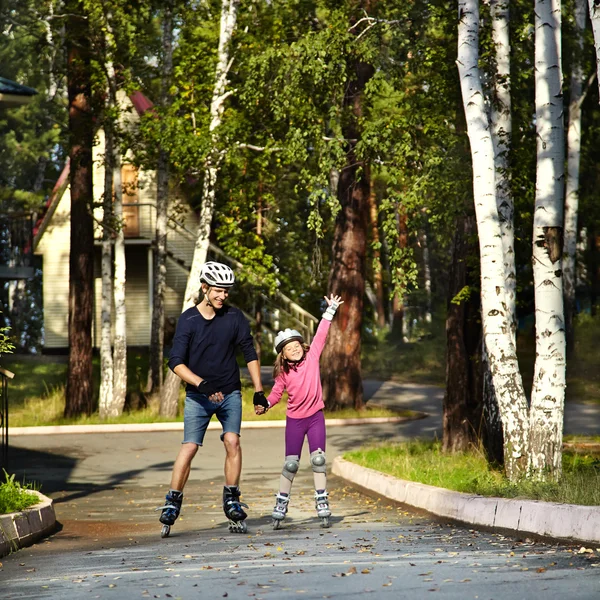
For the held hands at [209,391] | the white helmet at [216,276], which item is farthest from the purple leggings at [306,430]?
the white helmet at [216,276]

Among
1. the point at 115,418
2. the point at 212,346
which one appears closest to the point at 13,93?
the point at 115,418

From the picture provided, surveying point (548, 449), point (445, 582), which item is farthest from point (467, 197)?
point (445, 582)

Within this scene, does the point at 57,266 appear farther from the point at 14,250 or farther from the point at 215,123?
the point at 215,123

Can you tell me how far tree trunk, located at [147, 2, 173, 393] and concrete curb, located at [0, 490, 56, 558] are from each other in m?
16.4

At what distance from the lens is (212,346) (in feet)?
33.9

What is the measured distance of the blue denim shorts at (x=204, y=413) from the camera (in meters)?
10.3

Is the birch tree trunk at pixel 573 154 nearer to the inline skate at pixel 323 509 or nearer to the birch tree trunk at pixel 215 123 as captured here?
the birch tree trunk at pixel 215 123

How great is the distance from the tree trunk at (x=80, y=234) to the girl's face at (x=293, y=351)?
16.9 meters

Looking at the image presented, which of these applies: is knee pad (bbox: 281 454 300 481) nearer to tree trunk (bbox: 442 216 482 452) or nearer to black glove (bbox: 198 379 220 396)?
black glove (bbox: 198 379 220 396)

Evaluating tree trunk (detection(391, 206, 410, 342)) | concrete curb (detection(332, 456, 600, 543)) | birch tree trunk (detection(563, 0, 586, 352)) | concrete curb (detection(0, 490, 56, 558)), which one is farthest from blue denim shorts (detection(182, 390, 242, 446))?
tree trunk (detection(391, 206, 410, 342))

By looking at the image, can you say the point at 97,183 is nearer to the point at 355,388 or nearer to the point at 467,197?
the point at 355,388

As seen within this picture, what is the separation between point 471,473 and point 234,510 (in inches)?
154

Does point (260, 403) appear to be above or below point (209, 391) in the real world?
below

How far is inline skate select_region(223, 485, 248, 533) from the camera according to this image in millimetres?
10133
